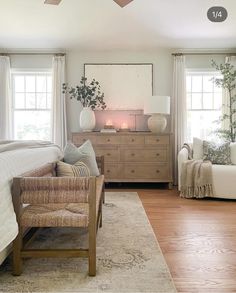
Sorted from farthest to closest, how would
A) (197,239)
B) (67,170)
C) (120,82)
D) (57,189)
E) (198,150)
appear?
(120,82) < (198,150) < (67,170) < (197,239) < (57,189)

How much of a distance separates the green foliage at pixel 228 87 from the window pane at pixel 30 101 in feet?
11.2

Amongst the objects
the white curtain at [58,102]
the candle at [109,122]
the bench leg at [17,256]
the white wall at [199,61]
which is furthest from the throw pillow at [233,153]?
the bench leg at [17,256]

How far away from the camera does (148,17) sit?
14.0 feet

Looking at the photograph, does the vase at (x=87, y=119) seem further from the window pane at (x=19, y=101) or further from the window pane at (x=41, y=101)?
the window pane at (x=19, y=101)

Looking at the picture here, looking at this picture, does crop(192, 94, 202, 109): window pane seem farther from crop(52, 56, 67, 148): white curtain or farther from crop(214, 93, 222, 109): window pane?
crop(52, 56, 67, 148): white curtain

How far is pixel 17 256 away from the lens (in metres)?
1.91

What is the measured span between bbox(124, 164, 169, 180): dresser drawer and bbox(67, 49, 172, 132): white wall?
150 centimetres

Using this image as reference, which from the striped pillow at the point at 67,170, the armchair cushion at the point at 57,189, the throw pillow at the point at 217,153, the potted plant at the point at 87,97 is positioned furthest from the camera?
the potted plant at the point at 87,97

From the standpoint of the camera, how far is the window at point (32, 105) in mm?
5750

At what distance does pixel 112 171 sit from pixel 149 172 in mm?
638

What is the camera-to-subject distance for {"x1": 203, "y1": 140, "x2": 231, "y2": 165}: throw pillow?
462 cm

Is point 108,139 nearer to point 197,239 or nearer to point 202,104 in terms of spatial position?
point 202,104

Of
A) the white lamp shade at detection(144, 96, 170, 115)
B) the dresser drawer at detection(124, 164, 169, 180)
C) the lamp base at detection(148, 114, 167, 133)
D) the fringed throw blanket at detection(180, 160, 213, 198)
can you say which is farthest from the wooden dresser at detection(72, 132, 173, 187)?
the fringed throw blanket at detection(180, 160, 213, 198)

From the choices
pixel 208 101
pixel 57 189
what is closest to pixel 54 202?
pixel 57 189
